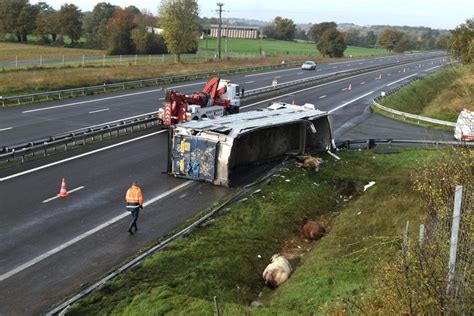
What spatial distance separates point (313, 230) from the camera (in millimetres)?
17234

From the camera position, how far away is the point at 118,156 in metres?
24.2

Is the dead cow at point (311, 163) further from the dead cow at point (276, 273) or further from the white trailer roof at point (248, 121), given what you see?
the dead cow at point (276, 273)

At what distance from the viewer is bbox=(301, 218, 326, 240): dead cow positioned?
1712 cm

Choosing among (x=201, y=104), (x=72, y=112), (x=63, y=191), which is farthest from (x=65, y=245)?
(x=72, y=112)

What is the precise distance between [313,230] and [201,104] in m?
15.5

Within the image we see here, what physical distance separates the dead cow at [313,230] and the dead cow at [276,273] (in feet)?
10.5

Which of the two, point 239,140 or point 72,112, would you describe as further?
point 72,112

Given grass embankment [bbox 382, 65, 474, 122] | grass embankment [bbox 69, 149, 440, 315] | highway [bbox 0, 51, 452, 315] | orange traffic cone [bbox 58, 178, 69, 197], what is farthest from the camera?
grass embankment [bbox 382, 65, 474, 122]

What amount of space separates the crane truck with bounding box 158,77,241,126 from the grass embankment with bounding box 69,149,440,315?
8.95 metres

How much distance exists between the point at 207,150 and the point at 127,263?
8098 millimetres

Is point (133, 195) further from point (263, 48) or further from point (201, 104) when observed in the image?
point (263, 48)

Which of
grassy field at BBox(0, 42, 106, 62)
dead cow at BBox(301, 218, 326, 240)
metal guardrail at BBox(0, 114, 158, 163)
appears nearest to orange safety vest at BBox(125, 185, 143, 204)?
dead cow at BBox(301, 218, 326, 240)

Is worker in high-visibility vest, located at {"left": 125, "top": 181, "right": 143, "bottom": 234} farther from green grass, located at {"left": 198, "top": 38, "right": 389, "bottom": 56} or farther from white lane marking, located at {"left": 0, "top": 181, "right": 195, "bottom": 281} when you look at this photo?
green grass, located at {"left": 198, "top": 38, "right": 389, "bottom": 56}

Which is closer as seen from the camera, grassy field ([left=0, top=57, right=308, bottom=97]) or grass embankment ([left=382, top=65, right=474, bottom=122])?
grass embankment ([left=382, top=65, right=474, bottom=122])
